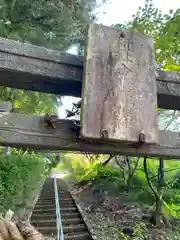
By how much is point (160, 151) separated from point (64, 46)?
5000mm

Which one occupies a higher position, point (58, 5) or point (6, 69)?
point (58, 5)

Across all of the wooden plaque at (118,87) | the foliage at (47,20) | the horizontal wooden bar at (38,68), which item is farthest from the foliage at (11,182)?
the wooden plaque at (118,87)

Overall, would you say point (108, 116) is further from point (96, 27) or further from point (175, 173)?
point (175, 173)

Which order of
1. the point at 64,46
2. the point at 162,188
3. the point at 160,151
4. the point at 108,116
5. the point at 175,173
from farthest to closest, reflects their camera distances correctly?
1. the point at 64,46
2. the point at 175,173
3. the point at 162,188
4. the point at 160,151
5. the point at 108,116

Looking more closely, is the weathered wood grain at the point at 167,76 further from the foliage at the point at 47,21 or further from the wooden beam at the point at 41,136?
the foliage at the point at 47,21

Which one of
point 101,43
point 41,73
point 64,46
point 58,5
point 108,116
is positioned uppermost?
point 58,5

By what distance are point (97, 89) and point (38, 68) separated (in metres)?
0.24

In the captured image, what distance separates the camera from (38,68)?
2.98 feet

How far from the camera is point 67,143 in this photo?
0.87 m

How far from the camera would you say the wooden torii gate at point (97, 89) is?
84cm

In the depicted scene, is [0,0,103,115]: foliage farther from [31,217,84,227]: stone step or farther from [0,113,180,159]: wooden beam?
[0,113,180,159]: wooden beam

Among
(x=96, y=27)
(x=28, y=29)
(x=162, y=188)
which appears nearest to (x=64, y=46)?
(x=28, y=29)

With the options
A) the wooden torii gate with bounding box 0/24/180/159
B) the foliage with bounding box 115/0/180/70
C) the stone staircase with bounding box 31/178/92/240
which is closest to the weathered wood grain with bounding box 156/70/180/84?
the wooden torii gate with bounding box 0/24/180/159

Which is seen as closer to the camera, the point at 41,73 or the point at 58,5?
the point at 41,73
